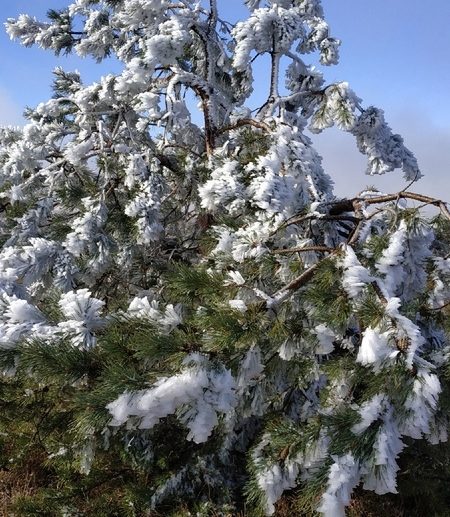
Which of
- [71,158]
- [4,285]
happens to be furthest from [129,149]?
[4,285]

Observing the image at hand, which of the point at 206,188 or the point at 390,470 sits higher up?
the point at 206,188

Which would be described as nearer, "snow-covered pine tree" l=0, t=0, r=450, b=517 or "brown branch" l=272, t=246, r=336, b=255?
"snow-covered pine tree" l=0, t=0, r=450, b=517

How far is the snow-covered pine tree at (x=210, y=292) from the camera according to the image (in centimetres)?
223

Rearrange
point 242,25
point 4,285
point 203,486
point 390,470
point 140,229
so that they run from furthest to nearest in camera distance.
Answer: point 242,25 < point 203,486 < point 140,229 < point 4,285 < point 390,470

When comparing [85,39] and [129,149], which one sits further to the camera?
[85,39]

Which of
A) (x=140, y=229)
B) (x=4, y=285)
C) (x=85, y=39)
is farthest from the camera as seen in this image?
(x=85, y=39)

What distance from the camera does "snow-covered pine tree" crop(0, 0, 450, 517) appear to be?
2.23m

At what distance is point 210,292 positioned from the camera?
2.73 m

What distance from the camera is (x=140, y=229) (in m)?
3.96

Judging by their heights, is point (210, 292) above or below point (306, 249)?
below

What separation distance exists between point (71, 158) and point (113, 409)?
287cm

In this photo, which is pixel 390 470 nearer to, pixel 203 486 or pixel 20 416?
pixel 203 486

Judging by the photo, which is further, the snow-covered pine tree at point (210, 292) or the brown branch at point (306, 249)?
the brown branch at point (306, 249)

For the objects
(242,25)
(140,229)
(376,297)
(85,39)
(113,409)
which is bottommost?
(113,409)
